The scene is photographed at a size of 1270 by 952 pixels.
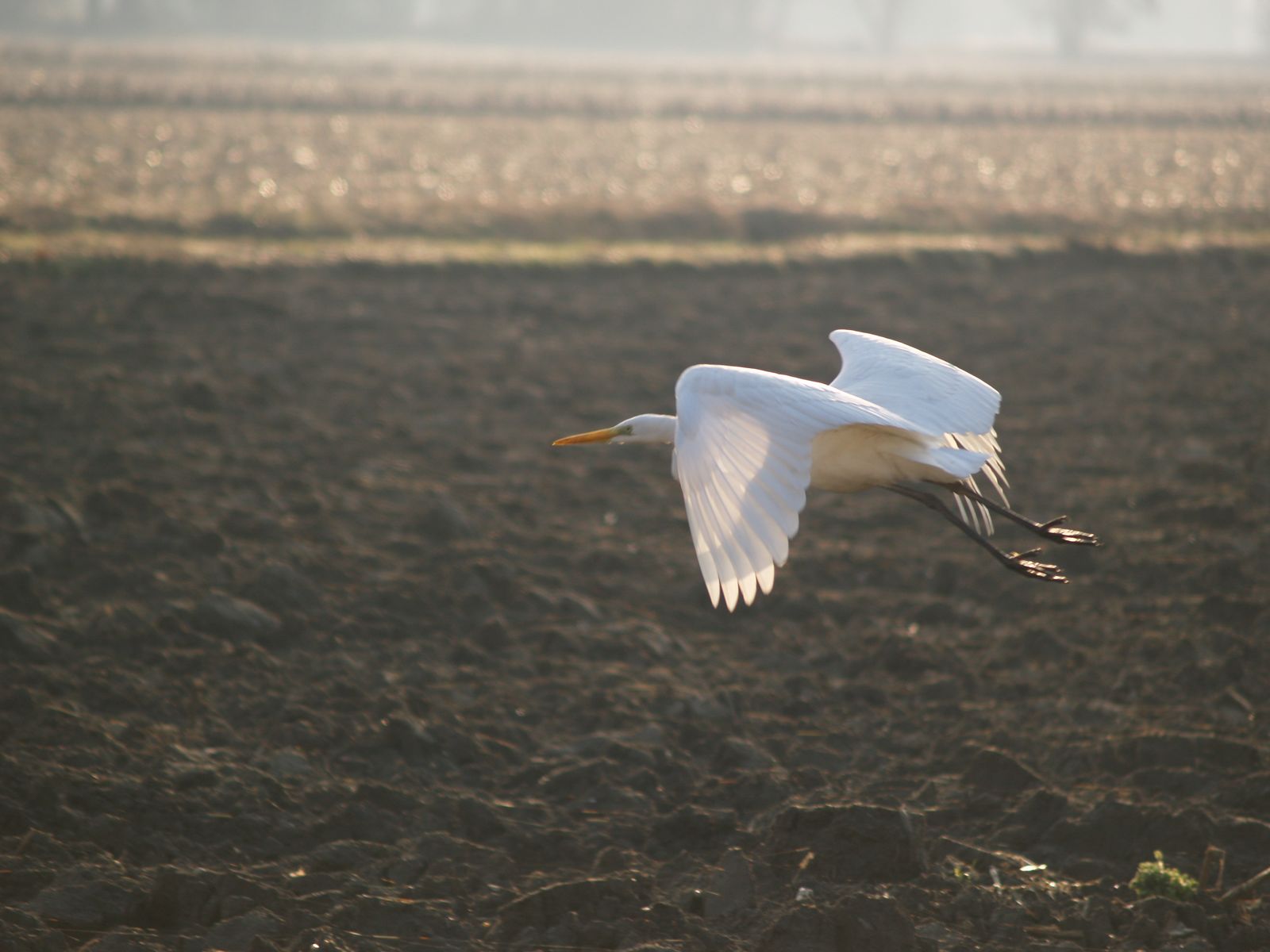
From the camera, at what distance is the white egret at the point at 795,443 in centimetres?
418

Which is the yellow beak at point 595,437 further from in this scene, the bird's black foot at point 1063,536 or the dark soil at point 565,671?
the bird's black foot at point 1063,536

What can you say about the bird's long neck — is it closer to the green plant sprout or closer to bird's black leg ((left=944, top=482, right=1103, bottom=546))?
bird's black leg ((left=944, top=482, right=1103, bottom=546))

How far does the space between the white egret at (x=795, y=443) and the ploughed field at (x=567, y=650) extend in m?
1.03

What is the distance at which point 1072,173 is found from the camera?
21.7 metres

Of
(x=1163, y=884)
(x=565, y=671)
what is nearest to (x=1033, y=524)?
(x=1163, y=884)

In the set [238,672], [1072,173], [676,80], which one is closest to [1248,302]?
[1072,173]

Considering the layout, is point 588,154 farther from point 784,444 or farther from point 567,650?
point 784,444

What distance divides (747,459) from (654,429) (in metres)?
1.21

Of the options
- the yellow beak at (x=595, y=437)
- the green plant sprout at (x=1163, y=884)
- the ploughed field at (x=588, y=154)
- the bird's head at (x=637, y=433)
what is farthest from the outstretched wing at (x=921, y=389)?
the ploughed field at (x=588, y=154)

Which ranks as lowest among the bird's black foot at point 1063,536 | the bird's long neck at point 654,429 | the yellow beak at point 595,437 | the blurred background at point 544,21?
the bird's black foot at point 1063,536

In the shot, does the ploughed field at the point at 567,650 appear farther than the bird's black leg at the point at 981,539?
No

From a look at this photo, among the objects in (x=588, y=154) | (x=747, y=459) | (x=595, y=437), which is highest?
(x=588, y=154)

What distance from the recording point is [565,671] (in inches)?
261

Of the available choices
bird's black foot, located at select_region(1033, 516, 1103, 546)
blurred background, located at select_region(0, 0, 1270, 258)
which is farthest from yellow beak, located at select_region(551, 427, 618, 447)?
blurred background, located at select_region(0, 0, 1270, 258)
